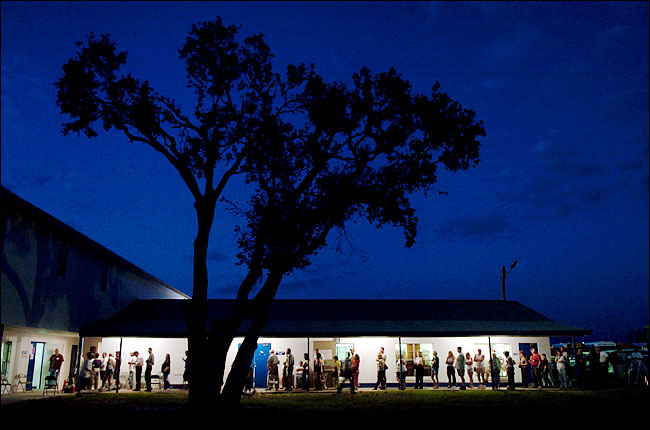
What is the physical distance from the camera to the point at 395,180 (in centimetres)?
1622

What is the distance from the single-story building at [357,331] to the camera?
22969mm

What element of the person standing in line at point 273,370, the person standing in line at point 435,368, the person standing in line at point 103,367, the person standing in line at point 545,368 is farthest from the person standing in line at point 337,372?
the person standing in line at point 103,367

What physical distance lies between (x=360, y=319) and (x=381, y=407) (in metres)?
9.99

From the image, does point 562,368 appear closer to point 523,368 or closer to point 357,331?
point 523,368

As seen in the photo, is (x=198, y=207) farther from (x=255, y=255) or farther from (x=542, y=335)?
(x=542, y=335)

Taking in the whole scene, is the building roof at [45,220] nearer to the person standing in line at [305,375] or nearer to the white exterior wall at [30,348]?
the white exterior wall at [30,348]

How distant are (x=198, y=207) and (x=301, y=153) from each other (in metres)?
3.29

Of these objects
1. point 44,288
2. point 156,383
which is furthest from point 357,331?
point 44,288

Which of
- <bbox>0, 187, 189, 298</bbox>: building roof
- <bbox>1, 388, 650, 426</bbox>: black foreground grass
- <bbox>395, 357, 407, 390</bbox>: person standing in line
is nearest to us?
<bbox>1, 388, 650, 426</bbox>: black foreground grass

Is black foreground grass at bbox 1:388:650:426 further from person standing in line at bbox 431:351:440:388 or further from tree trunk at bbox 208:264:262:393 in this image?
person standing in line at bbox 431:351:440:388

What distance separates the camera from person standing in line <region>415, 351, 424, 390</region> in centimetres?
2298

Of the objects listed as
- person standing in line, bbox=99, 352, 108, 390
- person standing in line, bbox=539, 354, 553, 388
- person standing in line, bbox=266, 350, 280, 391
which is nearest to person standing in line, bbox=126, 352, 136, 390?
person standing in line, bbox=99, 352, 108, 390

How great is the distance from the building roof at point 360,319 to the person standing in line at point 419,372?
0.98m

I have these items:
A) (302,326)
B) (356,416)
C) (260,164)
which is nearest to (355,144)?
(260,164)
